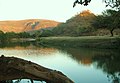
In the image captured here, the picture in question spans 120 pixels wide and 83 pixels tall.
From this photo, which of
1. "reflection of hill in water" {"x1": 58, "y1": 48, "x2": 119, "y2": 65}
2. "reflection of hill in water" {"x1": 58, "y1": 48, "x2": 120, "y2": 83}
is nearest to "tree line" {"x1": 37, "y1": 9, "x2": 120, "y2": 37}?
"reflection of hill in water" {"x1": 58, "y1": 48, "x2": 119, "y2": 65}

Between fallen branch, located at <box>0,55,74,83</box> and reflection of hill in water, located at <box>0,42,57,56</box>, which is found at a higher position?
fallen branch, located at <box>0,55,74,83</box>

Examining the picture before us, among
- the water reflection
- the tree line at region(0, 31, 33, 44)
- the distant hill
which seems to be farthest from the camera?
→ the distant hill

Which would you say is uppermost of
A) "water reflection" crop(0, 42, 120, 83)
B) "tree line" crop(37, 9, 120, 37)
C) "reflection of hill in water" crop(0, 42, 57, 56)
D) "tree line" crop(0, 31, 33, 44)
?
"tree line" crop(37, 9, 120, 37)

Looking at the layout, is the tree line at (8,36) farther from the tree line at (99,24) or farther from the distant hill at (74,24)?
the distant hill at (74,24)

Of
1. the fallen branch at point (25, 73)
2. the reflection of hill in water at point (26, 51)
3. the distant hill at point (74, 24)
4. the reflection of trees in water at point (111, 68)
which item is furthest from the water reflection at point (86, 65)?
the distant hill at point (74, 24)

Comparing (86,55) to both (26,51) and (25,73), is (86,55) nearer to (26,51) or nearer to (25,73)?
(26,51)

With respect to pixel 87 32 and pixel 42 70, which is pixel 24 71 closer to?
pixel 42 70

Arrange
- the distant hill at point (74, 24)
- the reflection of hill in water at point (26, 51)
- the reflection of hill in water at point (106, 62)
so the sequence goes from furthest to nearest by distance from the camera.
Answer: the distant hill at point (74, 24) < the reflection of hill in water at point (26, 51) < the reflection of hill in water at point (106, 62)

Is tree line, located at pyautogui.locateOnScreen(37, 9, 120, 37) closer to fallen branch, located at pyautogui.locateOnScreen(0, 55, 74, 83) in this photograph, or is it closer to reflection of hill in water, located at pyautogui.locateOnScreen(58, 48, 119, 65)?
reflection of hill in water, located at pyautogui.locateOnScreen(58, 48, 119, 65)

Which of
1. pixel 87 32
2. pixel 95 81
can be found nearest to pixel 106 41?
pixel 95 81

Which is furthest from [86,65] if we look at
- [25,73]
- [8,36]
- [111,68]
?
[8,36]

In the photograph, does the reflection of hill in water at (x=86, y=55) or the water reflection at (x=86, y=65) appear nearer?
the water reflection at (x=86, y=65)

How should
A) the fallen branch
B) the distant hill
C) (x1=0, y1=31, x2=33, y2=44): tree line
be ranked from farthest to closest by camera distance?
the distant hill
(x1=0, y1=31, x2=33, y2=44): tree line
the fallen branch

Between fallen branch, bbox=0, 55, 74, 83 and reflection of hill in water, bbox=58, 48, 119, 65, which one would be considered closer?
fallen branch, bbox=0, 55, 74, 83
